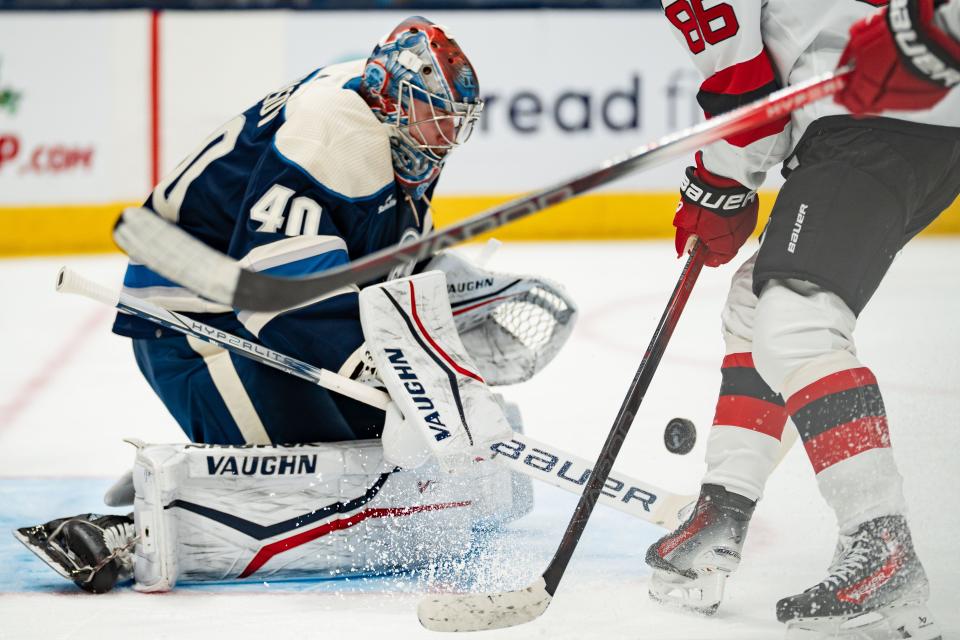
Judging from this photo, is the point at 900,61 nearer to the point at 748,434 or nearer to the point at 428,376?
the point at 748,434

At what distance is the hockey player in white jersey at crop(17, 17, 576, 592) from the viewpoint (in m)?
2.18

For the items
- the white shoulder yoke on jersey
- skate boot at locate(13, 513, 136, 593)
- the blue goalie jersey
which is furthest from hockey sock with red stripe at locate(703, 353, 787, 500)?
skate boot at locate(13, 513, 136, 593)

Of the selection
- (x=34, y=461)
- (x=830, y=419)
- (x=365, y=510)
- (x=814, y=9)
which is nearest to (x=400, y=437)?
(x=365, y=510)

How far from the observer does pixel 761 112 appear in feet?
5.82

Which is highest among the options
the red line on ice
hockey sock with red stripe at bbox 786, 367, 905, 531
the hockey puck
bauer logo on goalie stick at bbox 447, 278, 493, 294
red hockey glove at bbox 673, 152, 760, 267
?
red hockey glove at bbox 673, 152, 760, 267

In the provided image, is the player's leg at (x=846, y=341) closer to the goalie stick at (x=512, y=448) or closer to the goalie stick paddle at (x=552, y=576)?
the goalie stick paddle at (x=552, y=576)

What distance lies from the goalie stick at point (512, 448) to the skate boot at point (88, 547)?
1.18 ft

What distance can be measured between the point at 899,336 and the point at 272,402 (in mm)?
2177

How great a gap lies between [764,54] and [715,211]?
0.29m

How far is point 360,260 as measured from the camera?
1.80 meters

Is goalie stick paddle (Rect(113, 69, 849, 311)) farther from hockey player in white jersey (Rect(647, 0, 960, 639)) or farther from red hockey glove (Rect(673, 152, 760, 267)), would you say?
red hockey glove (Rect(673, 152, 760, 267))

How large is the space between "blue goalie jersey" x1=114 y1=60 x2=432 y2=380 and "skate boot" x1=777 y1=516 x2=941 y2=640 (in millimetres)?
919

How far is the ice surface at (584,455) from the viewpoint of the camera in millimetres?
2033

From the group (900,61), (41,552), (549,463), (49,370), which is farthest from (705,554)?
(49,370)
